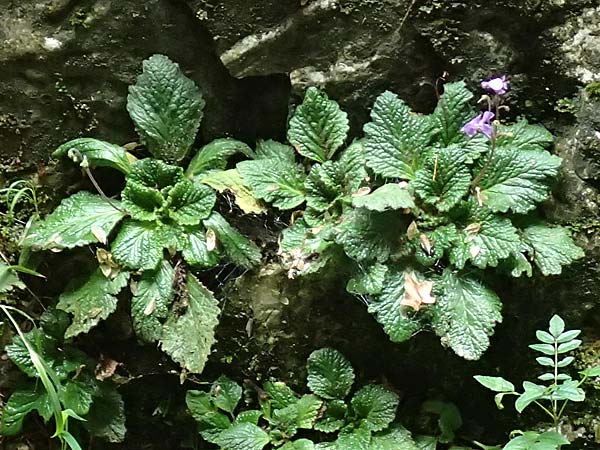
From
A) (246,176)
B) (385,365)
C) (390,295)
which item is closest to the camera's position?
(390,295)

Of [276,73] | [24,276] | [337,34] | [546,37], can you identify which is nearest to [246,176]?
[276,73]

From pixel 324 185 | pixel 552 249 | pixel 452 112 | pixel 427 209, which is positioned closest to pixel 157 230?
pixel 324 185

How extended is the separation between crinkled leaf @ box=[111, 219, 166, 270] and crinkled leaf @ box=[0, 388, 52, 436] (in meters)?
0.39

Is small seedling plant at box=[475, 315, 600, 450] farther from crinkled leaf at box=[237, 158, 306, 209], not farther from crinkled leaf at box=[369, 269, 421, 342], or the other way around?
crinkled leaf at box=[237, 158, 306, 209]

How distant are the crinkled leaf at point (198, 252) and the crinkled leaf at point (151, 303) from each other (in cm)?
7

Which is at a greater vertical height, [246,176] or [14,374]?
[246,176]

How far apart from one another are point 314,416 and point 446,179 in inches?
24.4

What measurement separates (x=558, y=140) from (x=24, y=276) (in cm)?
130

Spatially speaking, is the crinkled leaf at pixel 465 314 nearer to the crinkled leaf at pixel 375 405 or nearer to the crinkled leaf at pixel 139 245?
the crinkled leaf at pixel 375 405

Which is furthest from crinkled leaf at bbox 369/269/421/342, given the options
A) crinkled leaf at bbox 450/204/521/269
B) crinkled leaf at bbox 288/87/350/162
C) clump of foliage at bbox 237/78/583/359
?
crinkled leaf at bbox 288/87/350/162

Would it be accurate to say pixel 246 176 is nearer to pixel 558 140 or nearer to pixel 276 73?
pixel 276 73

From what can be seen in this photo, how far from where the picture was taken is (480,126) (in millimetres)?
1435

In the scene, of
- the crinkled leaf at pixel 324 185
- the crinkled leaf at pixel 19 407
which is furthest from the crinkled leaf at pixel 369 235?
the crinkled leaf at pixel 19 407

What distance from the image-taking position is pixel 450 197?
4.71 ft
